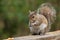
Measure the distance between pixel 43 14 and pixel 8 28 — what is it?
1746 mm

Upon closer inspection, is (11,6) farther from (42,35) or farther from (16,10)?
(42,35)

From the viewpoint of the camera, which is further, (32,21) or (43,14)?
(43,14)

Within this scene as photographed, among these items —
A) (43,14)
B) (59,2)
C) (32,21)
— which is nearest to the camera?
(32,21)

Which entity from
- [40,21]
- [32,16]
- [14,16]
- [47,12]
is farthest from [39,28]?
[14,16]

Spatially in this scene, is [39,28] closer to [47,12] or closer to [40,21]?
[40,21]

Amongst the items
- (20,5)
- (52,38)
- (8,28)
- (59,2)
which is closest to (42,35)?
(52,38)

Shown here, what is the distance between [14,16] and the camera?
5.43 metres

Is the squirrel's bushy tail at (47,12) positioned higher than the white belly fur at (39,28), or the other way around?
the squirrel's bushy tail at (47,12)

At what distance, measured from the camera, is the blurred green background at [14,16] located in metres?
5.27

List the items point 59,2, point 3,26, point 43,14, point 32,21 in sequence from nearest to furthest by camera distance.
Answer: point 32,21 → point 43,14 → point 3,26 → point 59,2

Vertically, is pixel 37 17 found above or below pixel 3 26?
above

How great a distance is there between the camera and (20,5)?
5.23 m

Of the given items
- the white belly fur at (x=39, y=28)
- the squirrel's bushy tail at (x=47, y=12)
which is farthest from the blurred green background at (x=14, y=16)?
the white belly fur at (x=39, y=28)

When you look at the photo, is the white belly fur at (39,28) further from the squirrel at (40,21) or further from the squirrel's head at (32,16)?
the squirrel's head at (32,16)
